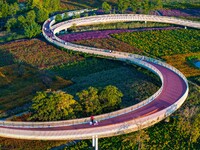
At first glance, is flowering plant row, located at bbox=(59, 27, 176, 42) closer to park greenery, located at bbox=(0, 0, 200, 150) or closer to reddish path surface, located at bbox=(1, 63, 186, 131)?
park greenery, located at bbox=(0, 0, 200, 150)

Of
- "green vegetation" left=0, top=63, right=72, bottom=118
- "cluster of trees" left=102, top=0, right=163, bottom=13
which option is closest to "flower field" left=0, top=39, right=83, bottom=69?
"green vegetation" left=0, top=63, right=72, bottom=118

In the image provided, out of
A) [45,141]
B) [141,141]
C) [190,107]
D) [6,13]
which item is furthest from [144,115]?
[6,13]

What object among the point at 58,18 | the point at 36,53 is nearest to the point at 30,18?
the point at 58,18

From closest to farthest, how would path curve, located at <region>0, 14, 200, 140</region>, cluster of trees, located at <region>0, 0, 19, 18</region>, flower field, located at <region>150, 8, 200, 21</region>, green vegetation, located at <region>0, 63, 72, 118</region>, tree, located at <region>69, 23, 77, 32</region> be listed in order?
path curve, located at <region>0, 14, 200, 140</region> → green vegetation, located at <region>0, 63, 72, 118</region> → tree, located at <region>69, 23, 77, 32</region> → cluster of trees, located at <region>0, 0, 19, 18</region> → flower field, located at <region>150, 8, 200, 21</region>

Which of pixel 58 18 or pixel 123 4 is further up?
pixel 123 4

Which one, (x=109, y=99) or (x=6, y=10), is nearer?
(x=109, y=99)

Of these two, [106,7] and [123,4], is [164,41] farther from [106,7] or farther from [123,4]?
[106,7]

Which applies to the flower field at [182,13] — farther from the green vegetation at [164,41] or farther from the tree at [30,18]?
the tree at [30,18]
